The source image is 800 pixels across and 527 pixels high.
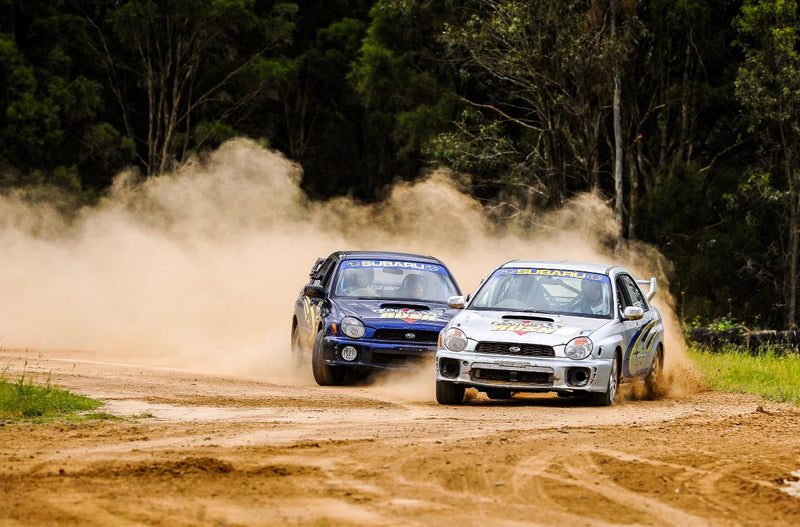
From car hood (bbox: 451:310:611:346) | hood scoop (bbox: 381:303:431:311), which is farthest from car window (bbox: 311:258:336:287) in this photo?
car hood (bbox: 451:310:611:346)

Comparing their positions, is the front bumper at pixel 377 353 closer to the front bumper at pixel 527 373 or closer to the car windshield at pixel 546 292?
the car windshield at pixel 546 292

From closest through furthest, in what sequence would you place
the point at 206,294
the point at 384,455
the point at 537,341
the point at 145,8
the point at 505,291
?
the point at 384,455 < the point at 537,341 < the point at 505,291 < the point at 206,294 < the point at 145,8

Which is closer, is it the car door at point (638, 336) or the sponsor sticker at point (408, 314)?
the car door at point (638, 336)

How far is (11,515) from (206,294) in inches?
861

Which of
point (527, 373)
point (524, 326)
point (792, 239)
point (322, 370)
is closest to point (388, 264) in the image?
point (322, 370)

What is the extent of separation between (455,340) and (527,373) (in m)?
0.82

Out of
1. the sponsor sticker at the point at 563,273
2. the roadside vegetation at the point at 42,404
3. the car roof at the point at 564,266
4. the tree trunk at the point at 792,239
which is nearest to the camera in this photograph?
the roadside vegetation at the point at 42,404

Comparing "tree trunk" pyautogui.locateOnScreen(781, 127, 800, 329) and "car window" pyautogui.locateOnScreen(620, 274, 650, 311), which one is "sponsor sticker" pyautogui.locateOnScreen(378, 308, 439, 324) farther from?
"tree trunk" pyautogui.locateOnScreen(781, 127, 800, 329)

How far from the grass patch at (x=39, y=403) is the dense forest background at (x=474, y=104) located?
22.4 meters

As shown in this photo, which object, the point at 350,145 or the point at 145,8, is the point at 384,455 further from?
the point at 350,145

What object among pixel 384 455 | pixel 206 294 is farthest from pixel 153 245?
pixel 384 455

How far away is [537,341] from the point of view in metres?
13.4

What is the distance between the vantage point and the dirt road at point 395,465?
23.1 feet

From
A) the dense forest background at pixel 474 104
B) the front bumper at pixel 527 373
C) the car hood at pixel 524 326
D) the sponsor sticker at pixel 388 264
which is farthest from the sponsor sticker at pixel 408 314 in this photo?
the dense forest background at pixel 474 104
